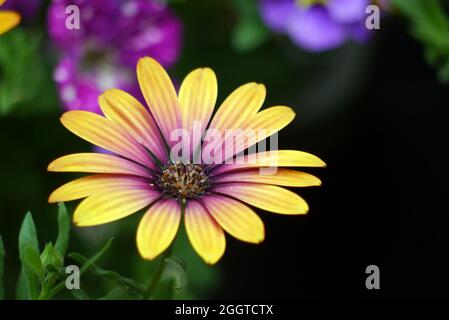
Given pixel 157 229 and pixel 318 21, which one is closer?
pixel 157 229

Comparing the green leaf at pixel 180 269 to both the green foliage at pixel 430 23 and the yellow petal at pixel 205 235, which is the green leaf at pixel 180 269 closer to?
the yellow petal at pixel 205 235

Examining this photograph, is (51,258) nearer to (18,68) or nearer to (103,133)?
(103,133)

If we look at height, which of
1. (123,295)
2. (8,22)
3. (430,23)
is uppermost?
(430,23)

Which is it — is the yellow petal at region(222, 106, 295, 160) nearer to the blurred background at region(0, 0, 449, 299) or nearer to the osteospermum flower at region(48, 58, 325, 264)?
the osteospermum flower at region(48, 58, 325, 264)

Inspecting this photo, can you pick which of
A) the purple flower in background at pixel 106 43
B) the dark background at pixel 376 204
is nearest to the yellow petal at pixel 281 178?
the purple flower in background at pixel 106 43

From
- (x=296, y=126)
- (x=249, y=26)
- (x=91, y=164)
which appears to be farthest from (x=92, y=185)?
(x=296, y=126)

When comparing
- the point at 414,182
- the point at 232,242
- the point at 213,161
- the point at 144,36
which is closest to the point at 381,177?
the point at 414,182
